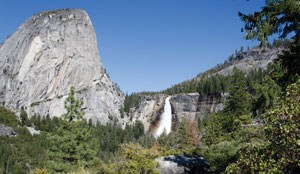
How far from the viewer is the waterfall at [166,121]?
452 feet

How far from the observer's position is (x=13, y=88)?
168 m

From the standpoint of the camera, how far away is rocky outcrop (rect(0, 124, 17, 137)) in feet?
401

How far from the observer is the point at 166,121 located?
139000 millimetres

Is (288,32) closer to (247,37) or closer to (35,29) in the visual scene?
(247,37)

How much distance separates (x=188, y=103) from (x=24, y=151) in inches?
2472

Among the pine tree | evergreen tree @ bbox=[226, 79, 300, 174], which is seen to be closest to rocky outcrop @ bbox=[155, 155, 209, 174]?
the pine tree

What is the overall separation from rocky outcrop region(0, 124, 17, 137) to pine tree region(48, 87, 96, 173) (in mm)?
98405

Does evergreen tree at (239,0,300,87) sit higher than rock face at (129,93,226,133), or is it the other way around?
rock face at (129,93,226,133)

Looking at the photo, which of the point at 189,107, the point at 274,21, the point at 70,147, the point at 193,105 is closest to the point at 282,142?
the point at 274,21

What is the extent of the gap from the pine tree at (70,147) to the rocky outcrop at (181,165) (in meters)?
8.35

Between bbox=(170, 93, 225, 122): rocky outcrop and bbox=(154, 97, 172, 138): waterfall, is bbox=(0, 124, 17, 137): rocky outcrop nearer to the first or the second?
bbox=(154, 97, 172, 138): waterfall

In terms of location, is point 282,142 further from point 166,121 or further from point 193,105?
point 166,121

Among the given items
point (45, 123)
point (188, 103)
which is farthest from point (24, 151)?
point (188, 103)

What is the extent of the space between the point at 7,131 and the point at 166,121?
56660 millimetres
